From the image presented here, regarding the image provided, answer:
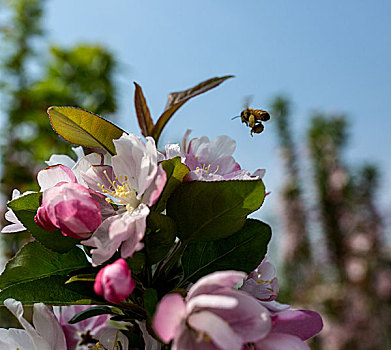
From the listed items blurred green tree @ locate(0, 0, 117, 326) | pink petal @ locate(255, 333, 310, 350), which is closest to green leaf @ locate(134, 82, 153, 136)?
pink petal @ locate(255, 333, 310, 350)

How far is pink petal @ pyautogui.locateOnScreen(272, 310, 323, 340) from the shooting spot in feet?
1.30

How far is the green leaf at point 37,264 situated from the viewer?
0.47m

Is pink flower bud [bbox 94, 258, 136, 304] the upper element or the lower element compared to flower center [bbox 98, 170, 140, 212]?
lower

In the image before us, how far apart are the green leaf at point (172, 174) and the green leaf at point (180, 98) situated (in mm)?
159

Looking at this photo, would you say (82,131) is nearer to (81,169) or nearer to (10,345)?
(81,169)

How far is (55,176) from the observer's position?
46 cm

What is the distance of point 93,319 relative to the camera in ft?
1.77

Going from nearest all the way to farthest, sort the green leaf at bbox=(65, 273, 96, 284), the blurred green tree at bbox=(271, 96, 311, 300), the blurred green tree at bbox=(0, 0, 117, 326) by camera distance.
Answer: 1. the green leaf at bbox=(65, 273, 96, 284)
2. the blurred green tree at bbox=(0, 0, 117, 326)
3. the blurred green tree at bbox=(271, 96, 311, 300)

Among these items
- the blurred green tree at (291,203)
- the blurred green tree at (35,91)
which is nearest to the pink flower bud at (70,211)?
the blurred green tree at (35,91)

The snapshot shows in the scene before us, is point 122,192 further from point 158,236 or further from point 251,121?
point 251,121

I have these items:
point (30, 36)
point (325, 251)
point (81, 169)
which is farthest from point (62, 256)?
point (325, 251)

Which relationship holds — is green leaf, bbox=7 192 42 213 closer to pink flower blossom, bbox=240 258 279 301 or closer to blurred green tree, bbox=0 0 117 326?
pink flower blossom, bbox=240 258 279 301

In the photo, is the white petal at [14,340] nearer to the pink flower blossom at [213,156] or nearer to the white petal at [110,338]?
the white petal at [110,338]

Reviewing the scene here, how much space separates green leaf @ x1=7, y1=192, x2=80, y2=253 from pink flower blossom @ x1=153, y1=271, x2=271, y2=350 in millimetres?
152
